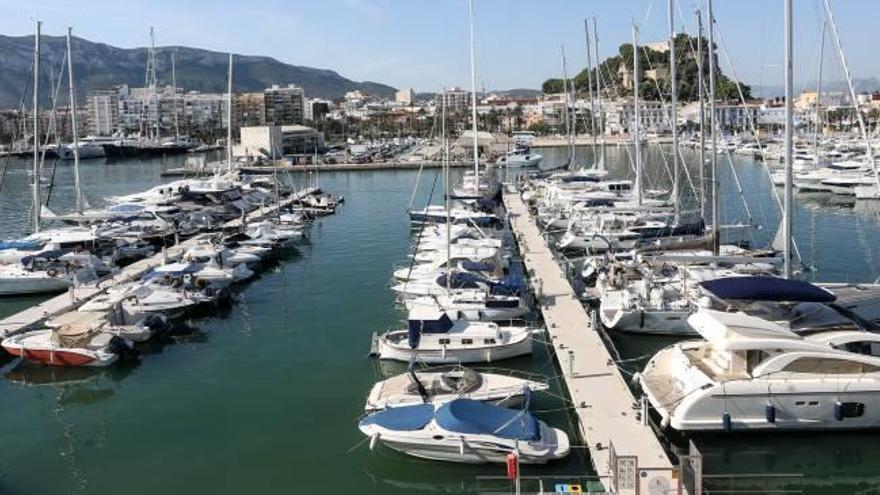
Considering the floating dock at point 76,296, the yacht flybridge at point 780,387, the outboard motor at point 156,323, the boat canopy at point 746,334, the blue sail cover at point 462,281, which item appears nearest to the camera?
the yacht flybridge at point 780,387

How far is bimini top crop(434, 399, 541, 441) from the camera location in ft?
56.8

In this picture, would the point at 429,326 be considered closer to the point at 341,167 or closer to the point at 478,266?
the point at 478,266

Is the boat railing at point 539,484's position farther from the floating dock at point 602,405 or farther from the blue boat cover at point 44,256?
the blue boat cover at point 44,256

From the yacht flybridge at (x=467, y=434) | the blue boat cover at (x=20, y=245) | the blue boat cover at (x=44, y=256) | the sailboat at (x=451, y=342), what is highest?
the blue boat cover at (x=20, y=245)

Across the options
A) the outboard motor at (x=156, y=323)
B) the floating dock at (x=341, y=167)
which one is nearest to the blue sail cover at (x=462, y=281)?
the outboard motor at (x=156, y=323)

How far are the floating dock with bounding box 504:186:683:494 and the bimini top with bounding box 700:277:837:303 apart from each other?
3.52 m

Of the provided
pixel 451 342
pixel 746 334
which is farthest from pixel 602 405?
pixel 451 342

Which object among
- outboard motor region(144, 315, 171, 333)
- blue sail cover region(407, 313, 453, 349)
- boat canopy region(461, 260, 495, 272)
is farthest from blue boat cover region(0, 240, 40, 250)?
blue sail cover region(407, 313, 453, 349)

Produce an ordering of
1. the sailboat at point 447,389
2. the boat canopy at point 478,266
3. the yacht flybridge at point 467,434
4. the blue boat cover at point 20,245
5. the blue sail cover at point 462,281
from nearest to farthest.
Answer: the yacht flybridge at point 467,434
the sailboat at point 447,389
the blue sail cover at point 462,281
the boat canopy at point 478,266
the blue boat cover at point 20,245

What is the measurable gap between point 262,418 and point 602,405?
8.68m

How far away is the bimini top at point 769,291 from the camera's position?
20.7m

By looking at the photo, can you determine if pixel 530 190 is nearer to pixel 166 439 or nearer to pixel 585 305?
pixel 585 305

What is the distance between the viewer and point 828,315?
818 inches

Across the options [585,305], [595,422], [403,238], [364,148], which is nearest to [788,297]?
[595,422]
